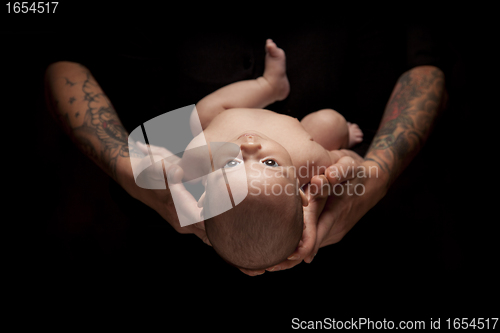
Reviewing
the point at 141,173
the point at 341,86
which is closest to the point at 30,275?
the point at 141,173

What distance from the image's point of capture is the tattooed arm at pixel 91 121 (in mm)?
782

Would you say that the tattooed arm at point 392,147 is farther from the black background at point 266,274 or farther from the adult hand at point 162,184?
the adult hand at point 162,184

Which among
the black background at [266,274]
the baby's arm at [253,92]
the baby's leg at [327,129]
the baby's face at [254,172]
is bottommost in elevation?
the black background at [266,274]

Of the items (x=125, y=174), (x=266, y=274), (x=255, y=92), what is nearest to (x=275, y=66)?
(x=255, y=92)

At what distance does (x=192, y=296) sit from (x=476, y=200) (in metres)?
1.01

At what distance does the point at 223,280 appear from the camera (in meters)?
0.97

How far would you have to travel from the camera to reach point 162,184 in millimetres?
672

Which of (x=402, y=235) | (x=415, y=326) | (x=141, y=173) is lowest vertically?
(x=415, y=326)

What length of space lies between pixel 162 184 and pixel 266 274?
1.58 feet

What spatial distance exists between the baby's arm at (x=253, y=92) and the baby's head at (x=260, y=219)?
0.88ft

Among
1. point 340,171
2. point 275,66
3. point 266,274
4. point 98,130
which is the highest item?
point 275,66

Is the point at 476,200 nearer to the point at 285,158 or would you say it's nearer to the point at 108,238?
the point at 285,158

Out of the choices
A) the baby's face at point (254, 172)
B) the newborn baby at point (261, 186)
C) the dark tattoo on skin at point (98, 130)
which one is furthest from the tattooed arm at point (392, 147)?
the dark tattoo on skin at point (98, 130)

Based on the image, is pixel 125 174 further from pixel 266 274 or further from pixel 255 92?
pixel 266 274
